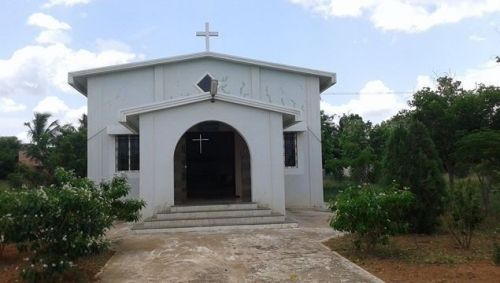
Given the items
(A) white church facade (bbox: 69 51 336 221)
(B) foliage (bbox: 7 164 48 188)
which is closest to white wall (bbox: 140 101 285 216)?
(A) white church facade (bbox: 69 51 336 221)

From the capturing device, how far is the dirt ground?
729cm

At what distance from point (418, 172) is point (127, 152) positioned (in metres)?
9.34

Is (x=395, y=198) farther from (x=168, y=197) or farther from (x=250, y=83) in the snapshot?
(x=250, y=83)

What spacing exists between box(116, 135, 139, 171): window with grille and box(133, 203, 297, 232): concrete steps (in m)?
4.17

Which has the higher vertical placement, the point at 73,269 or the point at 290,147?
the point at 290,147

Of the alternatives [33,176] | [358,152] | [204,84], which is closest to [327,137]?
[358,152]

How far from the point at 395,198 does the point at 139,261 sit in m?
4.59

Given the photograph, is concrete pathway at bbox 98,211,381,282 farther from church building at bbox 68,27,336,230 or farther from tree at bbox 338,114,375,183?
tree at bbox 338,114,375,183

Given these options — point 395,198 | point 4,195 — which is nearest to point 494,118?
point 395,198

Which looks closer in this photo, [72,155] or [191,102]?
[191,102]

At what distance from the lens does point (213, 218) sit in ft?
40.1

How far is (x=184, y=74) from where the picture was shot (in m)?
17.2

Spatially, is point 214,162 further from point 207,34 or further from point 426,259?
point 426,259

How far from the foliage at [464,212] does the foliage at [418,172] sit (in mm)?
799
